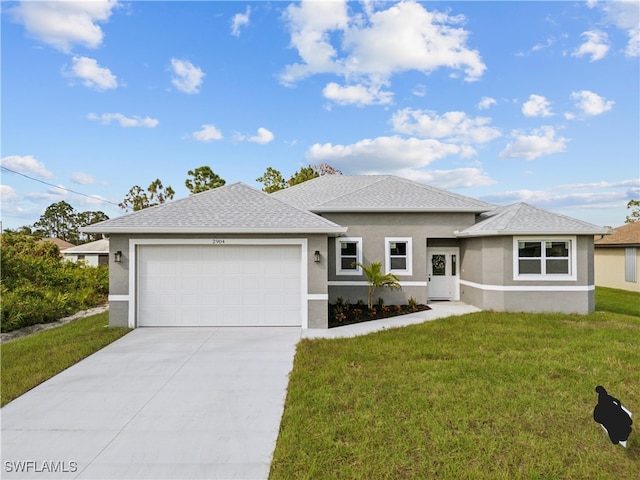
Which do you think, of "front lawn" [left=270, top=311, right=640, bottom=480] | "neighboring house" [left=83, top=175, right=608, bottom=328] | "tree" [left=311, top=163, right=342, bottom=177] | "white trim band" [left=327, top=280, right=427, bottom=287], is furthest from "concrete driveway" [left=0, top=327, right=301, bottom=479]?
"tree" [left=311, top=163, right=342, bottom=177]

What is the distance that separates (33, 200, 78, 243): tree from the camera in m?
60.2

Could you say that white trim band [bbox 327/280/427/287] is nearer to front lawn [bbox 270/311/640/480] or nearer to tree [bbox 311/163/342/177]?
front lawn [bbox 270/311/640/480]

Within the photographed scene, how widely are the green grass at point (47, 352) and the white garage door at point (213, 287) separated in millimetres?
1274

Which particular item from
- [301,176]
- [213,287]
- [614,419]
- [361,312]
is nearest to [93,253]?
[301,176]

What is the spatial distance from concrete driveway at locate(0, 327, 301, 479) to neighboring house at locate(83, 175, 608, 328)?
2082 mm

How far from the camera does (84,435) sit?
408 cm

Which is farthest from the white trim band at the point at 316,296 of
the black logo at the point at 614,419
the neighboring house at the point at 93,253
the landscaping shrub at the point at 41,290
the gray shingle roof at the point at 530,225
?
the neighboring house at the point at 93,253

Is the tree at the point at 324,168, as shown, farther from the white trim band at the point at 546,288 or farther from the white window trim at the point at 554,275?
the white trim band at the point at 546,288

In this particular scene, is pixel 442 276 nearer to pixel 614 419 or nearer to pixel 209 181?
pixel 614 419

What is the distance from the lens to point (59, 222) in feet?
201

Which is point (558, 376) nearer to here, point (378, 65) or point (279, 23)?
point (378, 65)

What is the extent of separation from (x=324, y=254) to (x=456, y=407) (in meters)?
5.46

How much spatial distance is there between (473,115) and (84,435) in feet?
63.1

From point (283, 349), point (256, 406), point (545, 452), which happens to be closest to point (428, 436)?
point (545, 452)
